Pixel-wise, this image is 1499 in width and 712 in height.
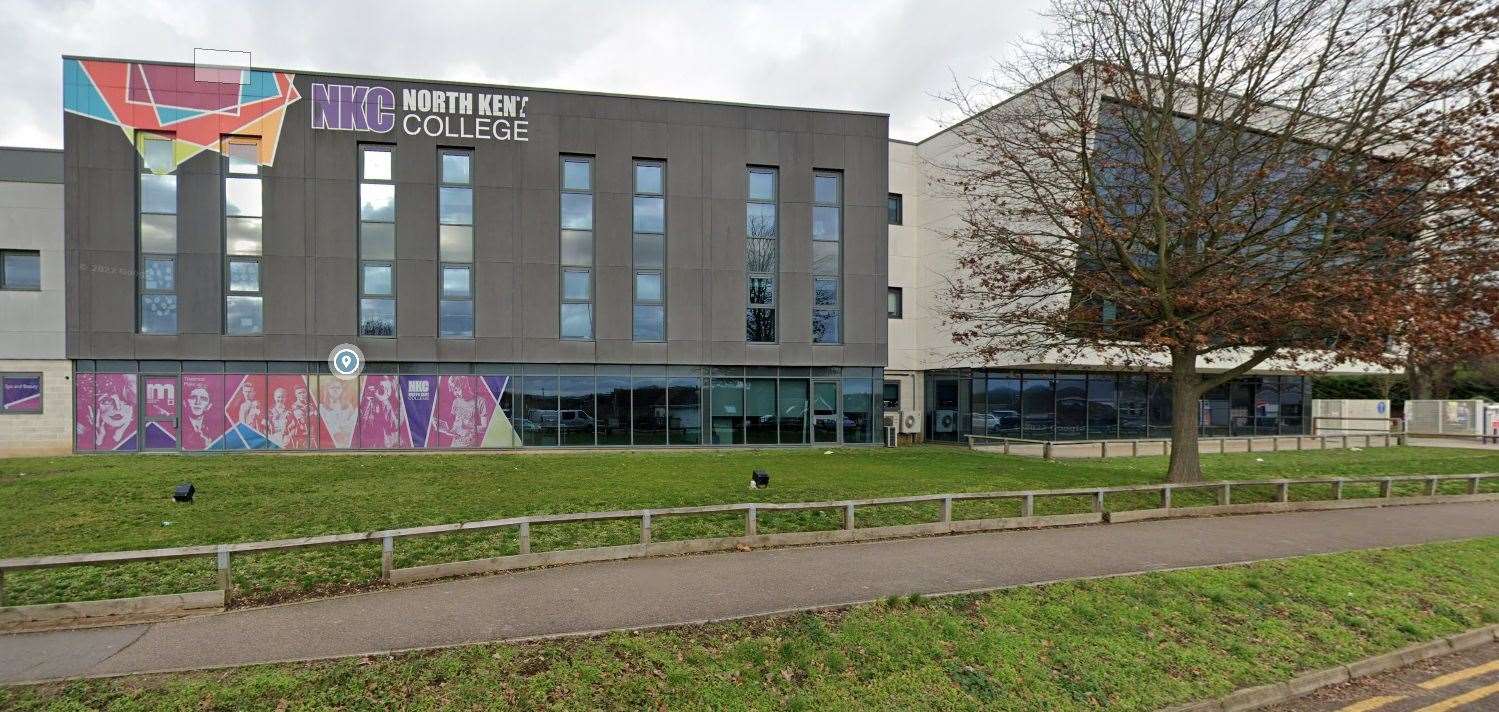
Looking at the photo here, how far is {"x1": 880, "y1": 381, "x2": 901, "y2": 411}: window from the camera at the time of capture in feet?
97.0

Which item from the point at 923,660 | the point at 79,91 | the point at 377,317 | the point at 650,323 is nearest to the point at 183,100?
the point at 79,91

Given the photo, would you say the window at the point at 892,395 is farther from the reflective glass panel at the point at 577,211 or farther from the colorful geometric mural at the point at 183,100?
the colorful geometric mural at the point at 183,100

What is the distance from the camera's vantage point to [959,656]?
6020 millimetres

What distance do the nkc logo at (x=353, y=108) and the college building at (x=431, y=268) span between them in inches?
3.2

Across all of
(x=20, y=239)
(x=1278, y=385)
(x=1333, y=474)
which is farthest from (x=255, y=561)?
(x=1278, y=385)

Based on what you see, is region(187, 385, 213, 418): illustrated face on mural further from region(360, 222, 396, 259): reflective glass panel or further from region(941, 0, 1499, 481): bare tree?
region(941, 0, 1499, 481): bare tree

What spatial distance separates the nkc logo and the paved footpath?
779 inches

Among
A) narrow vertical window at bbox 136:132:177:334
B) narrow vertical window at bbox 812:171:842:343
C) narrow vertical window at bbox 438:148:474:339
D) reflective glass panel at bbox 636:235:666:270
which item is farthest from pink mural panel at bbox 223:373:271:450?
narrow vertical window at bbox 812:171:842:343

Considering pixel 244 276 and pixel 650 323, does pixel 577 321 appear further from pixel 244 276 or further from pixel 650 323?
pixel 244 276

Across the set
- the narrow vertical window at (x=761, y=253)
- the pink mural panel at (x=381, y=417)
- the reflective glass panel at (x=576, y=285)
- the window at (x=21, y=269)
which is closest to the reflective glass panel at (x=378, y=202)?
the pink mural panel at (x=381, y=417)

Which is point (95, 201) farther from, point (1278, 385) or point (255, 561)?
point (1278, 385)

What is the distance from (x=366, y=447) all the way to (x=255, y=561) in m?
15.0

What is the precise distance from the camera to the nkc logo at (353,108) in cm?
2211

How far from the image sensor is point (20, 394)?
20.8m
